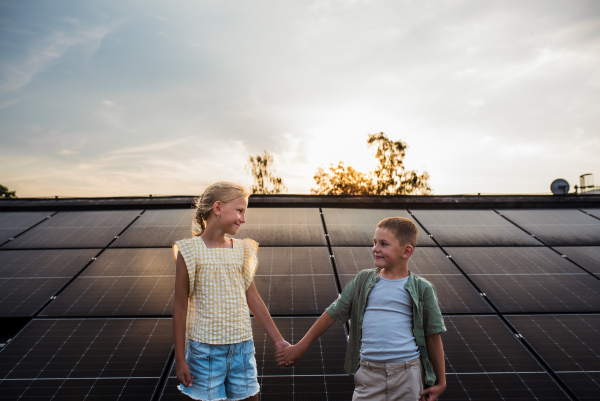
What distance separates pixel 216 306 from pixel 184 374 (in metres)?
0.47

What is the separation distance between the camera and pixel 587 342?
3947 millimetres

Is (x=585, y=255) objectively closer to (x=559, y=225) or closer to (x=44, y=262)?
(x=559, y=225)

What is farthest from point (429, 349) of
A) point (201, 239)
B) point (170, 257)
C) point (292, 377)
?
point (170, 257)

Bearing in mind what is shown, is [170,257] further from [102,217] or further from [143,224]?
[102,217]

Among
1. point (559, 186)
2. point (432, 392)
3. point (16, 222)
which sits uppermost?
point (559, 186)

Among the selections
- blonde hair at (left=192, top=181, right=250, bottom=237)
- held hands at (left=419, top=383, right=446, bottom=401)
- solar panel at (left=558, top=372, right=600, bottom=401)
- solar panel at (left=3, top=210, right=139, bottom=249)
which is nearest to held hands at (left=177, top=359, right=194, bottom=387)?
blonde hair at (left=192, top=181, right=250, bottom=237)

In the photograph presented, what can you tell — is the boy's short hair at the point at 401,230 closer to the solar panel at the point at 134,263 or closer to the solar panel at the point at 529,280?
the solar panel at the point at 529,280

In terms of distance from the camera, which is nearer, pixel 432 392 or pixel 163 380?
pixel 432 392

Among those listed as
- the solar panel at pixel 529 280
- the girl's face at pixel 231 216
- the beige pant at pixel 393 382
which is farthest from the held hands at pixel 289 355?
the solar panel at pixel 529 280

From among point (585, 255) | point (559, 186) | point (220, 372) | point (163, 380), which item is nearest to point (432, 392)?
point (220, 372)

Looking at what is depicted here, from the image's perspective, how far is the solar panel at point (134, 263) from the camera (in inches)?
201

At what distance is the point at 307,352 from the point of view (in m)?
3.74

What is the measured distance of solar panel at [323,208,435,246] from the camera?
19.9 feet

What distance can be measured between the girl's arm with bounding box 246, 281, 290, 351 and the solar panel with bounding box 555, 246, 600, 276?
564 cm
